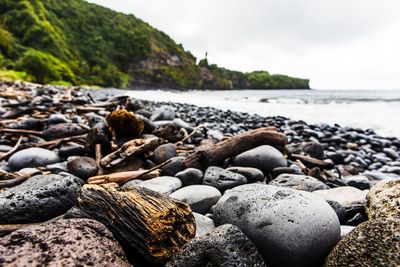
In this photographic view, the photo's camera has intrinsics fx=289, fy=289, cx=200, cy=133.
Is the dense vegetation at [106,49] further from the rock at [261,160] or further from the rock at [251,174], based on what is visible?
the rock at [251,174]

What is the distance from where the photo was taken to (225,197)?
1.71 m

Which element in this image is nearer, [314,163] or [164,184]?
[164,184]

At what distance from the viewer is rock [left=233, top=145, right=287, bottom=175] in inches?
112

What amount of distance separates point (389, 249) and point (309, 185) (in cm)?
136

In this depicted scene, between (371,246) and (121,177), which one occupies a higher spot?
(371,246)

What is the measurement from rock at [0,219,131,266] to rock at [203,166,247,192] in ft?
4.18

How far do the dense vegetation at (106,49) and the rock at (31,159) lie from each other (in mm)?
36543

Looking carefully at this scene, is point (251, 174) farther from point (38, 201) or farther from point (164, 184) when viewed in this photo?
point (38, 201)

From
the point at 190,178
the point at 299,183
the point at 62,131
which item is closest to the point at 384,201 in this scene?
the point at 299,183

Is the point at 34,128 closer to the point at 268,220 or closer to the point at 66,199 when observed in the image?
the point at 66,199

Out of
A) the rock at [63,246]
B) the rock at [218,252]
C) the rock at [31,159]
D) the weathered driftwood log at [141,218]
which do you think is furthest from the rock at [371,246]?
the rock at [31,159]

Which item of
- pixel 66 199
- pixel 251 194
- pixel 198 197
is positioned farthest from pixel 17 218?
pixel 251 194

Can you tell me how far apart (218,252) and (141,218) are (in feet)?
1.16

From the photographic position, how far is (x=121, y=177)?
2473 mm
